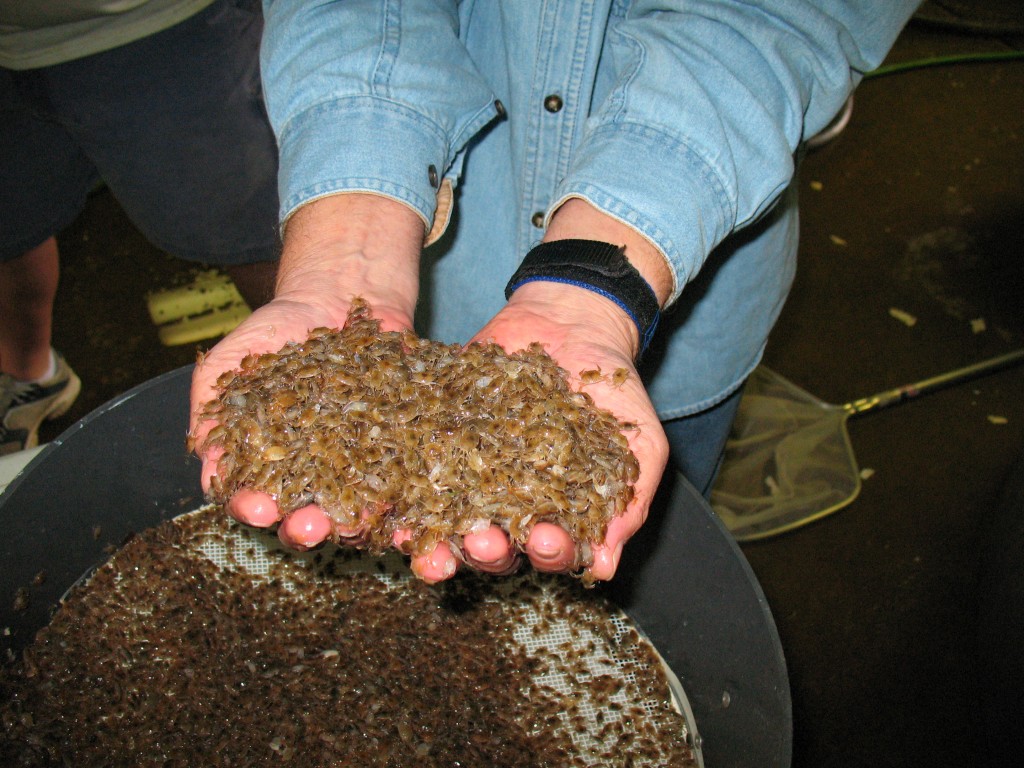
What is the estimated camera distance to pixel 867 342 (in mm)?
2543

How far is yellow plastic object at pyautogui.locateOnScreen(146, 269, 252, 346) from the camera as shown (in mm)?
2426

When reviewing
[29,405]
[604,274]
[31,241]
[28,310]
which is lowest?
[29,405]

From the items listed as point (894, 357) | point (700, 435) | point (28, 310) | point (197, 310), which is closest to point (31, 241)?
point (28, 310)

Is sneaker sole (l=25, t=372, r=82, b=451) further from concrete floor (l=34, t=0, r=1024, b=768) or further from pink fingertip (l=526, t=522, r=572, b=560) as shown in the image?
pink fingertip (l=526, t=522, r=572, b=560)

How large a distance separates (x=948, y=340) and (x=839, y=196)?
80 centimetres

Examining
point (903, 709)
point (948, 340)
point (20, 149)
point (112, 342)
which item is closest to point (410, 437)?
point (20, 149)

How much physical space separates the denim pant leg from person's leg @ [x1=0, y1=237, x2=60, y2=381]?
1.59 m

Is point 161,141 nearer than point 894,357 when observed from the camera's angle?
Yes

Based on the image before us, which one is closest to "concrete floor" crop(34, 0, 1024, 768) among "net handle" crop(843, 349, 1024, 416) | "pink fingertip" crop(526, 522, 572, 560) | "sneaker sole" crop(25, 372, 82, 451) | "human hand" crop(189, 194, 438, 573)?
"sneaker sole" crop(25, 372, 82, 451)

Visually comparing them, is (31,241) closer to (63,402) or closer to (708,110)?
(63,402)

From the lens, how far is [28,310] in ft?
6.48

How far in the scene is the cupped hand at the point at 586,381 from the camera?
774 millimetres

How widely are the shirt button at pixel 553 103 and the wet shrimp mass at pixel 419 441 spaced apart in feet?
1.09

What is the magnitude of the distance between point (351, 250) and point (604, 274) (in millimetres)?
328
